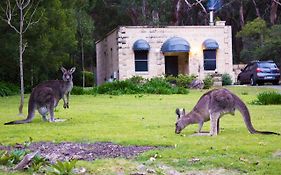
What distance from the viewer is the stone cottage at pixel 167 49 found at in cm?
3969

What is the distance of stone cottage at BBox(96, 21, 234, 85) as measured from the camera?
39688 mm

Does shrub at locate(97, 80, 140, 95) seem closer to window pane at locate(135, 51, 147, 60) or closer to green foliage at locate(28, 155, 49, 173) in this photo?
window pane at locate(135, 51, 147, 60)

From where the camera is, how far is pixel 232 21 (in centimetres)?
6197

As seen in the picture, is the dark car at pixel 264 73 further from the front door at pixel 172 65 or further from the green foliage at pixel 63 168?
the green foliage at pixel 63 168

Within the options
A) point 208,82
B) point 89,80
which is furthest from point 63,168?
point 89,80

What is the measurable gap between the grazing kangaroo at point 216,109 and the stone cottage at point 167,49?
2742 cm

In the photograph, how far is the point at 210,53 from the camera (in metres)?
40.8

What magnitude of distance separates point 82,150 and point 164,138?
2.00 m

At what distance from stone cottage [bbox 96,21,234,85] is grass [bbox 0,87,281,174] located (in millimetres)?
21886

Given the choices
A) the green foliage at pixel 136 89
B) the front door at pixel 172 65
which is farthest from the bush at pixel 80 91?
the front door at pixel 172 65

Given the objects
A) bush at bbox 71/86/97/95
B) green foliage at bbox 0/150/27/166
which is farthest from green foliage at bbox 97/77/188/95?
green foliage at bbox 0/150/27/166

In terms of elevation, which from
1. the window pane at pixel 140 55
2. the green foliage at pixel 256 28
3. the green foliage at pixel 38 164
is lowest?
the green foliage at pixel 38 164

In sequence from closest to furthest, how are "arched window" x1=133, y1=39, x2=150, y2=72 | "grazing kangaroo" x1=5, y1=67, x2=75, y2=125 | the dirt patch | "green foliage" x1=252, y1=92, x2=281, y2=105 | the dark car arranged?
1. the dirt patch
2. "grazing kangaroo" x1=5, y1=67, x2=75, y2=125
3. "green foliage" x1=252, y1=92, x2=281, y2=105
4. the dark car
5. "arched window" x1=133, y1=39, x2=150, y2=72

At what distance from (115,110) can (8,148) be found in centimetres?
879
